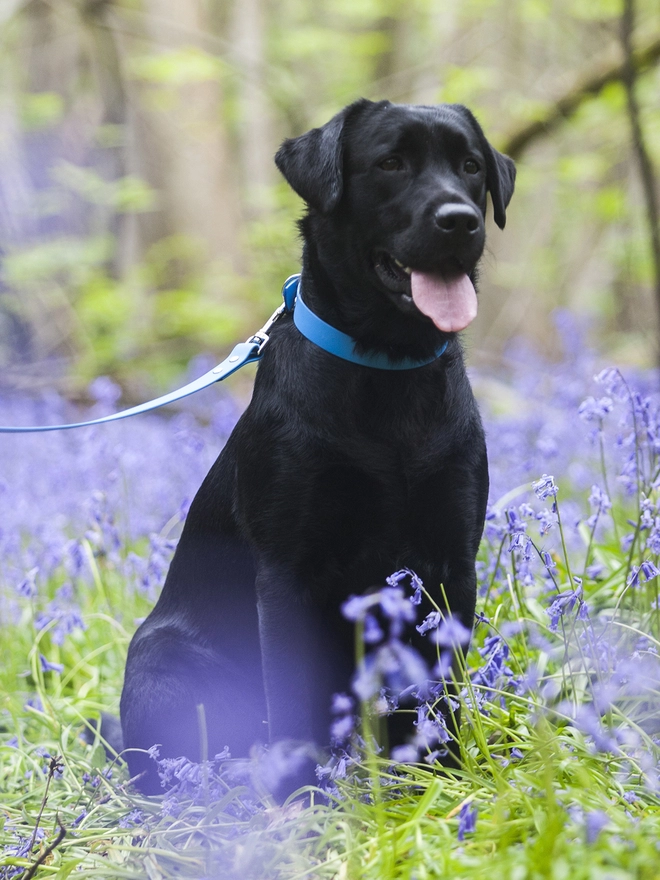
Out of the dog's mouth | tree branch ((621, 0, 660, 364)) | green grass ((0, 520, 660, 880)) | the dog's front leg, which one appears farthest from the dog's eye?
tree branch ((621, 0, 660, 364))

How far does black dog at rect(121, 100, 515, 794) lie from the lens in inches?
86.7

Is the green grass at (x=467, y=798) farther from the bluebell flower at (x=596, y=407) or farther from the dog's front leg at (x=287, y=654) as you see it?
the bluebell flower at (x=596, y=407)

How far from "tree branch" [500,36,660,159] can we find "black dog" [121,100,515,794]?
4709mm

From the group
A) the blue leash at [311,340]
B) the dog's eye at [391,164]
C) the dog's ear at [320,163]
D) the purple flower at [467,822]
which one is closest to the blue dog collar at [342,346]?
the blue leash at [311,340]

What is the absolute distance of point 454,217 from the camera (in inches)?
86.4

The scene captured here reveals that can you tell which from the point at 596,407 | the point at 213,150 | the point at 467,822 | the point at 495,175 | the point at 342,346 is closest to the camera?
the point at 467,822

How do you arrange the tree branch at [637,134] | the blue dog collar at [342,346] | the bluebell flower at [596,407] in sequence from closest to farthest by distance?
the blue dog collar at [342,346] < the bluebell flower at [596,407] < the tree branch at [637,134]

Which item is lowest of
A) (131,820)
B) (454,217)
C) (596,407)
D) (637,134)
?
(131,820)

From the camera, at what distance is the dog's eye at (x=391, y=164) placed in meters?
2.41

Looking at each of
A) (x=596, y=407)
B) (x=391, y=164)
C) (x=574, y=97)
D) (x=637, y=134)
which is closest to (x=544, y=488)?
(x=596, y=407)

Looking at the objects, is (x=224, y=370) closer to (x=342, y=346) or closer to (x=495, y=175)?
(x=342, y=346)

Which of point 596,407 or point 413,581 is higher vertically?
point 596,407

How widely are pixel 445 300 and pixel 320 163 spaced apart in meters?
0.52

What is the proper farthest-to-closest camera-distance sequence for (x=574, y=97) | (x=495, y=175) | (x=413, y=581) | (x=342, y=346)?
(x=574, y=97), (x=495, y=175), (x=342, y=346), (x=413, y=581)
